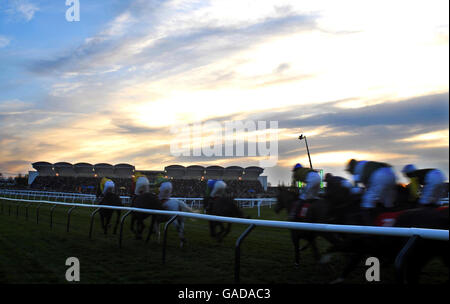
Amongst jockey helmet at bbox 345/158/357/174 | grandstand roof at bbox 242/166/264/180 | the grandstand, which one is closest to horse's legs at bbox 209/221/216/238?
jockey helmet at bbox 345/158/357/174

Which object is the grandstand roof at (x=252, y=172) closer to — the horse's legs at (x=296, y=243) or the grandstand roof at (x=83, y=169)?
the grandstand roof at (x=83, y=169)

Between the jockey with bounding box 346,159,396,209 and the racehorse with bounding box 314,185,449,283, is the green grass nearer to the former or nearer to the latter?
the racehorse with bounding box 314,185,449,283

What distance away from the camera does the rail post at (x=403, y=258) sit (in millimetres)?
2225

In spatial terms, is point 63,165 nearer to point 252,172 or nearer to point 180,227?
point 252,172

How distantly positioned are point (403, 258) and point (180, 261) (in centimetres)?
240

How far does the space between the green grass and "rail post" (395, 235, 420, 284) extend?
6 centimetres

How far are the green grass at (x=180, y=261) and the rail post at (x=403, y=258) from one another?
6 cm

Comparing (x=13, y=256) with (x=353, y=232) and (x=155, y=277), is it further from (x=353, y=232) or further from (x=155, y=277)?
(x=353, y=232)

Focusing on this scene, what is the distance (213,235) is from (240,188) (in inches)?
1608

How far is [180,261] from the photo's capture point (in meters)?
4.22

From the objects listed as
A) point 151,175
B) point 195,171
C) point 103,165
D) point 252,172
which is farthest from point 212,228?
point 103,165
